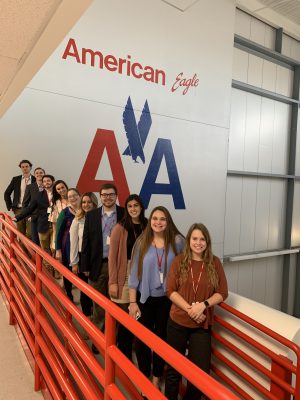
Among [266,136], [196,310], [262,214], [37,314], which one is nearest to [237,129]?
[266,136]

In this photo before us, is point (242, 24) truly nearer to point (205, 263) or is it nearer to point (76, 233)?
point (76, 233)

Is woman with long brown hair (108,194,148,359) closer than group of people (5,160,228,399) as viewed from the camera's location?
No

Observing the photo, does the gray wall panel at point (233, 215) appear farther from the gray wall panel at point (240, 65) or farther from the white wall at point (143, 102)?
the gray wall panel at point (240, 65)

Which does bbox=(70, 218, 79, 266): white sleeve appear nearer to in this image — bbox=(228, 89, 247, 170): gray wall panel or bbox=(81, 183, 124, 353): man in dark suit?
bbox=(81, 183, 124, 353): man in dark suit

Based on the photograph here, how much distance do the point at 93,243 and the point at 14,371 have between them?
113 centimetres

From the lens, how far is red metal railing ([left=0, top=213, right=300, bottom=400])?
107cm

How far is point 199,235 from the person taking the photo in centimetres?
230

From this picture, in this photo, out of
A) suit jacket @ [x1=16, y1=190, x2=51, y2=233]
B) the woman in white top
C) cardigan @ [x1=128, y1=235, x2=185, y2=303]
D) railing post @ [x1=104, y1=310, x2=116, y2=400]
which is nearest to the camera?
railing post @ [x1=104, y1=310, x2=116, y2=400]

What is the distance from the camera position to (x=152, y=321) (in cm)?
253

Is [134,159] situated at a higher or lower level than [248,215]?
higher

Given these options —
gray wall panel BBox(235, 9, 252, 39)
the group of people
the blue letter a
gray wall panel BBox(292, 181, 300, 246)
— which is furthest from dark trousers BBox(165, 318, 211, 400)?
gray wall panel BBox(292, 181, 300, 246)

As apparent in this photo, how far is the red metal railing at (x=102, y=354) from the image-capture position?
107 centimetres

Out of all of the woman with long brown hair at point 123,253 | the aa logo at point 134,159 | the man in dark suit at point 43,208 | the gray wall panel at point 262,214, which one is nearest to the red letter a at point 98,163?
the aa logo at point 134,159

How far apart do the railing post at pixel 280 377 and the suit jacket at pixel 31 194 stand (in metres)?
3.16
